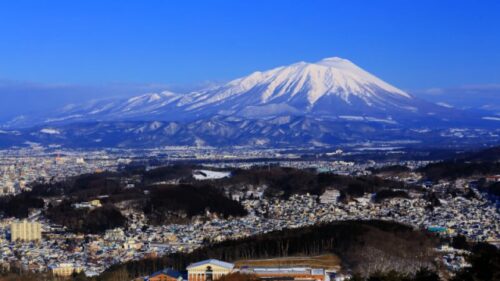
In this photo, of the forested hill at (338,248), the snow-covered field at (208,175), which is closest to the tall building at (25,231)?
the forested hill at (338,248)

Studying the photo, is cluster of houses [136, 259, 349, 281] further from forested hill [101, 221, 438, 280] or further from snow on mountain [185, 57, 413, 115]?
snow on mountain [185, 57, 413, 115]

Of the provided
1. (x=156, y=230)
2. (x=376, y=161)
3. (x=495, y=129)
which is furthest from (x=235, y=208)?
(x=495, y=129)

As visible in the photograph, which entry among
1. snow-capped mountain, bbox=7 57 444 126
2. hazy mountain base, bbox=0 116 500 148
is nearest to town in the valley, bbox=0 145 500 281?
hazy mountain base, bbox=0 116 500 148

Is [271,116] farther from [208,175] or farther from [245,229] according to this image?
[245,229]

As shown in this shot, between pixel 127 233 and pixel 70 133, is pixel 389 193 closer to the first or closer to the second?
pixel 127 233

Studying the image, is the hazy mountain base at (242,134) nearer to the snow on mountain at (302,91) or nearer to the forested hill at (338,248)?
the snow on mountain at (302,91)

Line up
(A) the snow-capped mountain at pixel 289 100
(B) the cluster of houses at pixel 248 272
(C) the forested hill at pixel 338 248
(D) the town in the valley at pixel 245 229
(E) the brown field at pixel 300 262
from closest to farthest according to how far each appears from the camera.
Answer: (B) the cluster of houses at pixel 248 272 < (D) the town in the valley at pixel 245 229 < (E) the brown field at pixel 300 262 < (C) the forested hill at pixel 338 248 < (A) the snow-capped mountain at pixel 289 100
